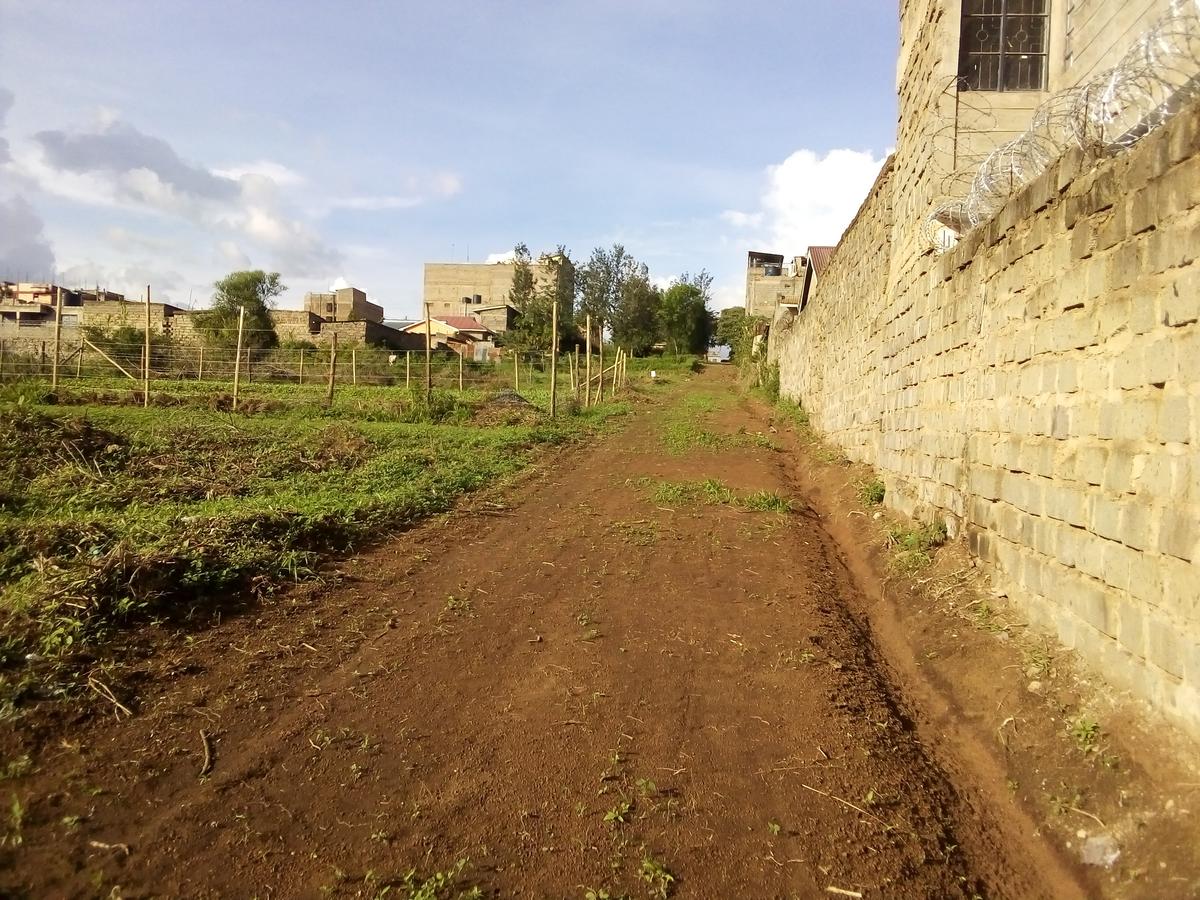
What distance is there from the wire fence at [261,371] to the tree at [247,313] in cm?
127

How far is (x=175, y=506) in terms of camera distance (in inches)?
256

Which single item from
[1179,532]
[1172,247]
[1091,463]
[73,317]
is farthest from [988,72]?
[73,317]

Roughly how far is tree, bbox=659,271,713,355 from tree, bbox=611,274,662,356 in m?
3.55

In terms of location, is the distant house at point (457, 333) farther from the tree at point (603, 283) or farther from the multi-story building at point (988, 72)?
the multi-story building at point (988, 72)

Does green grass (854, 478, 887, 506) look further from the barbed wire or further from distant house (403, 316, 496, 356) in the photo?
distant house (403, 316, 496, 356)

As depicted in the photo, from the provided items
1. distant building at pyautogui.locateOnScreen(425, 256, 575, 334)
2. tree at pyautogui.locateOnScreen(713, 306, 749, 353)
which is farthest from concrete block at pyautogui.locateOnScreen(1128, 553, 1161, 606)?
distant building at pyautogui.locateOnScreen(425, 256, 575, 334)

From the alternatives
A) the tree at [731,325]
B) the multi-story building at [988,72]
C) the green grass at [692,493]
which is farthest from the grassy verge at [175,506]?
the tree at [731,325]

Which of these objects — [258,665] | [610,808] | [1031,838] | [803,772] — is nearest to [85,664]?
[258,665]

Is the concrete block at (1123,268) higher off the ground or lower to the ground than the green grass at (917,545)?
higher

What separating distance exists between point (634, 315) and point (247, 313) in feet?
95.9

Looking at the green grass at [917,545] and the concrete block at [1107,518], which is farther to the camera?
the green grass at [917,545]

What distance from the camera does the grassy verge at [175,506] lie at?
13.1 ft

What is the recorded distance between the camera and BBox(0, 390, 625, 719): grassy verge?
400 centimetres

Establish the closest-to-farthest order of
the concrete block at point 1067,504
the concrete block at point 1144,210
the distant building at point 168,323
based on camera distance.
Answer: the concrete block at point 1144,210 → the concrete block at point 1067,504 → the distant building at point 168,323
